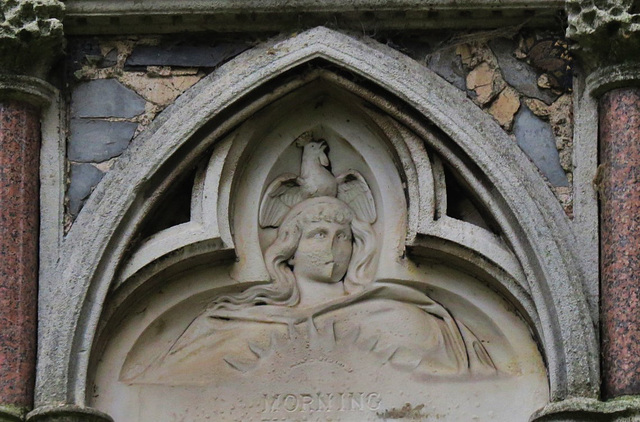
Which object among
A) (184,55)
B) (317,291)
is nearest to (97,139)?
(184,55)

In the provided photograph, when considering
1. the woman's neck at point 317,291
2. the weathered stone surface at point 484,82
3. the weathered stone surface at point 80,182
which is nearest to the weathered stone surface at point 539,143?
the weathered stone surface at point 484,82

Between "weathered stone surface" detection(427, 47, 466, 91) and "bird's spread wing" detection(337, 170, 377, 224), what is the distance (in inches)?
24.7

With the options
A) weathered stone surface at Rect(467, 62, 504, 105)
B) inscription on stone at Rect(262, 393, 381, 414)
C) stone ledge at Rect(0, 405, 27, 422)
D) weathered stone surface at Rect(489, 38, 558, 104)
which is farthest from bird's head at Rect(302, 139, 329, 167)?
stone ledge at Rect(0, 405, 27, 422)

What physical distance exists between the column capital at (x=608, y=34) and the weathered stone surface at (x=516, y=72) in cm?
27

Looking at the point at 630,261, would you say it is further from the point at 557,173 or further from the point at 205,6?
the point at 205,6

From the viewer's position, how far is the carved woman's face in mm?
8078

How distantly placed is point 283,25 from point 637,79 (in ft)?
5.40

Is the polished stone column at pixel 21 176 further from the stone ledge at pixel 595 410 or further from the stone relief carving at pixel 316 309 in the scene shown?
the stone ledge at pixel 595 410

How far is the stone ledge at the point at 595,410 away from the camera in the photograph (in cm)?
727

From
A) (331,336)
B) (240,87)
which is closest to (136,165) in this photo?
(240,87)

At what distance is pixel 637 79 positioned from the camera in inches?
306

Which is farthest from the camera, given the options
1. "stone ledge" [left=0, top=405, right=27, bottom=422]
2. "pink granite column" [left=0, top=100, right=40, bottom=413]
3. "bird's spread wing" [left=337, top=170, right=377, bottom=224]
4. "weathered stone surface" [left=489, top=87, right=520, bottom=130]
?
"bird's spread wing" [left=337, top=170, right=377, bottom=224]

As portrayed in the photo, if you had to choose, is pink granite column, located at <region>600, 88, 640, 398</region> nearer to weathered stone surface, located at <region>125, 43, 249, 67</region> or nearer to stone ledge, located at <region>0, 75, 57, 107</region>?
weathered stone surface, located at <region>125, 43, 249, 67</region>

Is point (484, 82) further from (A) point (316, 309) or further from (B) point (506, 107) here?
(A) point (316, 309)
